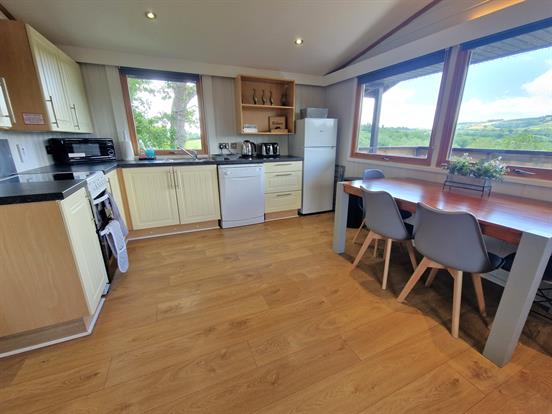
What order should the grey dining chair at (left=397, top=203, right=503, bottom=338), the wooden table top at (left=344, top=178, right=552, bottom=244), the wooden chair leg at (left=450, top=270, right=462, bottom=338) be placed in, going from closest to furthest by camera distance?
the wooden table top at (left=344, top=178, right=552, bottom=244) < the grey dining chair at (left=397, top=203, right=503, bottom=338) < the wooden chair leg at (left=450, top=270, right=462, bottom=338)

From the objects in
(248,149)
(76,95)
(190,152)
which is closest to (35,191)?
(76,95)

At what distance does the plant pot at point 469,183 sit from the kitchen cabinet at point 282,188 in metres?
1.90

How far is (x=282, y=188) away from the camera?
3.48 metres

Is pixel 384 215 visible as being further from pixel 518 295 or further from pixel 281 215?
pixel 281 215

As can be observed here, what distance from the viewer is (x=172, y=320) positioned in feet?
5.34

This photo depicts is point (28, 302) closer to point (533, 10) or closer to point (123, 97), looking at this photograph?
point (123, 97)

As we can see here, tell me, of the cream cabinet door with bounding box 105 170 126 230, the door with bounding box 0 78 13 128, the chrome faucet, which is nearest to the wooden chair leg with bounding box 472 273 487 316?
the cream cabinet door with bounding box 105 170 126 230

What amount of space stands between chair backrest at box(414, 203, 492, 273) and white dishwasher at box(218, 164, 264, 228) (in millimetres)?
2096

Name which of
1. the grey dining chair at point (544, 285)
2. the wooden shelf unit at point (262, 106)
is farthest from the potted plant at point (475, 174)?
the wooden shelf unit at point (262, 106)

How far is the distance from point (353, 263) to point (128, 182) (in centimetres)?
261

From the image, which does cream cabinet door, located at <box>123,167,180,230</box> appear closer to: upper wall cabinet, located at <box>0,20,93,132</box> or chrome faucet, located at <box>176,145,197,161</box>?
chrome faucet, located at <box>176,145,197,161</box>

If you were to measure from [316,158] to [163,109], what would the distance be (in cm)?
225

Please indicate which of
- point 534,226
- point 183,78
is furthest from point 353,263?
point 183,78

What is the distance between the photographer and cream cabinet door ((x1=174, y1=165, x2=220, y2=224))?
290 centimetres
